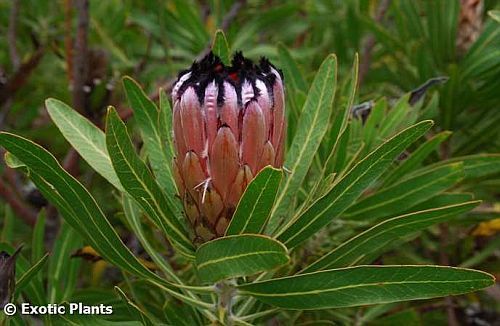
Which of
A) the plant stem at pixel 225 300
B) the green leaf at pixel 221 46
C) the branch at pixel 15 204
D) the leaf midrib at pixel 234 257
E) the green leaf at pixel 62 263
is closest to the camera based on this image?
the leaf midrib at pixel 234 257

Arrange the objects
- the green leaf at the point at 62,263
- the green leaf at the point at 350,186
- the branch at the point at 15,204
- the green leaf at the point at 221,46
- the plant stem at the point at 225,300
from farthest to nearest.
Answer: the branch at the point at 15,204 → the green leaf at the point at 62,263 → the green leaf at the point at 221,46 → the plant stem at the point at 225,300 → the green leaf at the point at 350,186

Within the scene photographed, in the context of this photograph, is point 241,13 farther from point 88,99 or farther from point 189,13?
point 88,99

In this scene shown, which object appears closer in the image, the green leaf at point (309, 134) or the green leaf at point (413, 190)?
the green leaf at point (309, 134)

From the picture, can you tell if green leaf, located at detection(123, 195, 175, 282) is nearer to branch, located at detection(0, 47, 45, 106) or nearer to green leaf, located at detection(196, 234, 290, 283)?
green leaf, located at detection(196, 234, 290, 283)

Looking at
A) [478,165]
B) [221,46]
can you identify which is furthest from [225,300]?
[478,165]

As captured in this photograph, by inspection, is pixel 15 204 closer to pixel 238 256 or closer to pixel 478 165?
pixel 238 256

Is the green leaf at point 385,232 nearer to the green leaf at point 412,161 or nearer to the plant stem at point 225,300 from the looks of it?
the plant stem at point 225,300

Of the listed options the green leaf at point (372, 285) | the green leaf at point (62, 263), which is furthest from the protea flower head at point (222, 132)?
the green leaf at point (62, 263)

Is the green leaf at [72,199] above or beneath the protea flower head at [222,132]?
beneath
